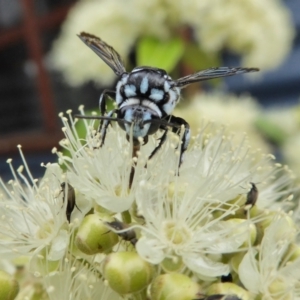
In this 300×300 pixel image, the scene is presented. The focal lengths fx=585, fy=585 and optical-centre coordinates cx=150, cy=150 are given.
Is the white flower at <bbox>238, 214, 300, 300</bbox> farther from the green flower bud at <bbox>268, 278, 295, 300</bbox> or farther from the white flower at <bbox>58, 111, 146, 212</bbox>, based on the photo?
the white flower at <bbox>58, 111, 146, 212</bbox>

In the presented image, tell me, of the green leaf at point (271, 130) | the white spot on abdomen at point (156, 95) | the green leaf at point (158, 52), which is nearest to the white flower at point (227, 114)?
the green leaf at point (271, 130)

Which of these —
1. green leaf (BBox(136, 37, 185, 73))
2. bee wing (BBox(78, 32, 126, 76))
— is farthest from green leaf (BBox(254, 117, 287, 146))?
bee wing (BBox(78, 32, 126, 76))

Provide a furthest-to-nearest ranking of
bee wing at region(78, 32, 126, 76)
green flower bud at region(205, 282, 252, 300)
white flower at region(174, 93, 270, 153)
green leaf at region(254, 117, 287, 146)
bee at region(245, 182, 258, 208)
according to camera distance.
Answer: green leaf at region(254, 117, 287, 146), white flower at region(174, 93, 270, 153), bee wing at region(78, 32, 126, 76), bee at region(245, 182, 258, 208), green flower bud at region(205, 282, 252, 300)

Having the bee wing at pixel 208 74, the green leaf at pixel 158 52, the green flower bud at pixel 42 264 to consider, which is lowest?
the green flower bud at pixel 42 264

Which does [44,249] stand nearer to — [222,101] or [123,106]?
[123,106]

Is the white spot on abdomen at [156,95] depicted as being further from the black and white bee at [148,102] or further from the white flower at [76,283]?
the white flower at [76,283]

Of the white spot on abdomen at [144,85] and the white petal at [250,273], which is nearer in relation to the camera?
the white petal at [250,273]
